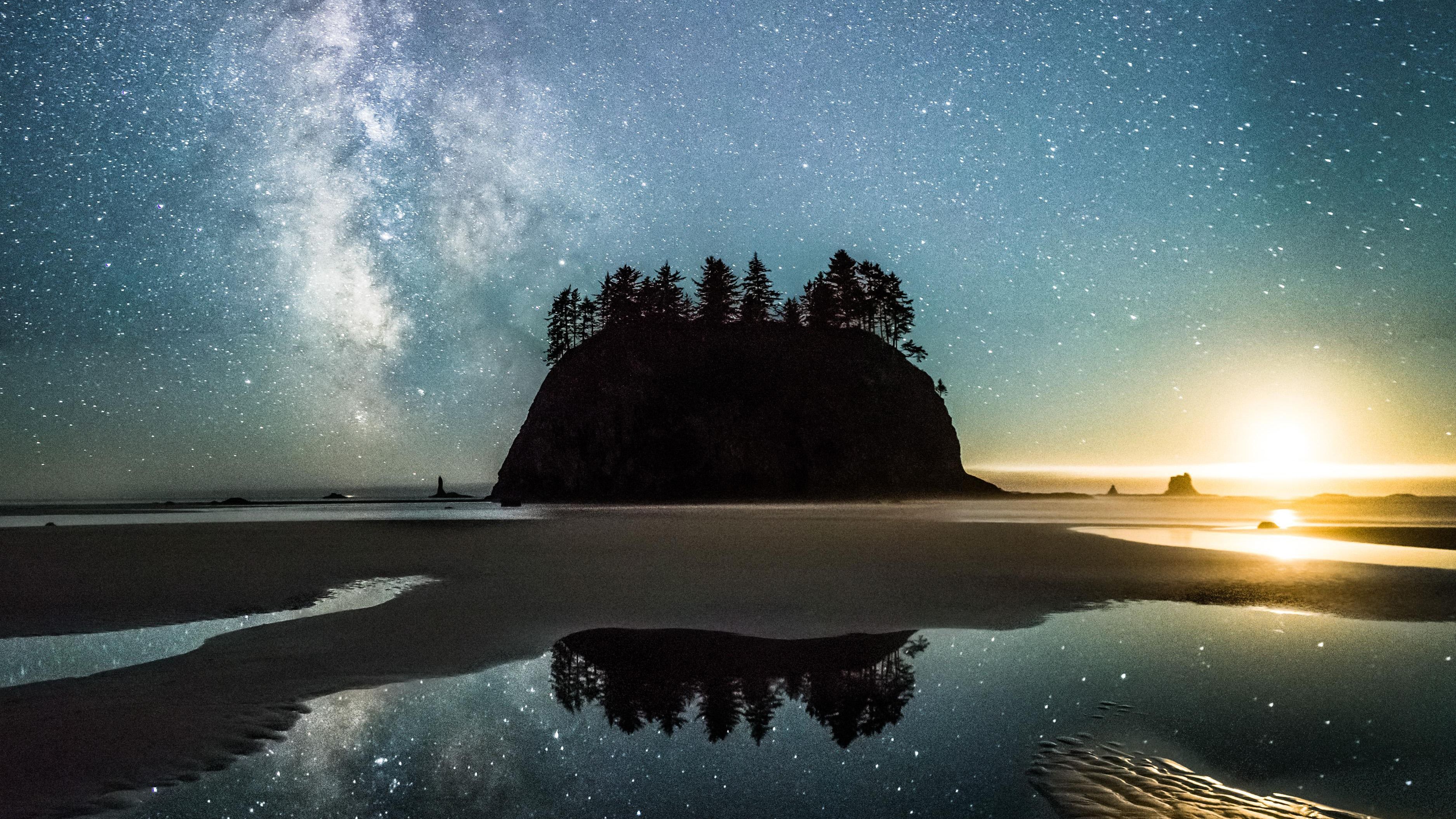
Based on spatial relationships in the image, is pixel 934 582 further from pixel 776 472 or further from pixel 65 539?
pixel 776 472

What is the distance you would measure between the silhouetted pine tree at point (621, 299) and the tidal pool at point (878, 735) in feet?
280

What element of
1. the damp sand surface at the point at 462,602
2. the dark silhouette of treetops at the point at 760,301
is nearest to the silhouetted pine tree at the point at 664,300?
the dark silhouette of treetops at the point at 760,301

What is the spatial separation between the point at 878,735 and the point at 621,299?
9076 cm

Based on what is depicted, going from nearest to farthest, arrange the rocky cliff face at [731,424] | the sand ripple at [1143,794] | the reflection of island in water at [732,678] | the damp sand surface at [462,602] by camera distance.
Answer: the sand ripple at [1143,794] < the damp sand surface at [462,602] < the reflection of island in water at [732,678] < the rocky cliff face at [731,424]

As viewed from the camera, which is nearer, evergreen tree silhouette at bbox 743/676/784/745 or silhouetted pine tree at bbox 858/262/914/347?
evergreen tree silhouette at bbox 743/676/784/745

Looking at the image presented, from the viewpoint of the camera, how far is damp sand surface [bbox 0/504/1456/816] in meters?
5.82

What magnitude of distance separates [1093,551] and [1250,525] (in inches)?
1018

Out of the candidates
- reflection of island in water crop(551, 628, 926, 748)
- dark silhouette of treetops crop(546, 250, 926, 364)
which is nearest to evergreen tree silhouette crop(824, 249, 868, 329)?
dark silhouette of treetops crop(546, 250, 926, 364)

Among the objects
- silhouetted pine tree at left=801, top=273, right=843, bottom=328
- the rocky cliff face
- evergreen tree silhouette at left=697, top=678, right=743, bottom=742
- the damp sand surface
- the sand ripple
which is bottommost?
the damp sand surface

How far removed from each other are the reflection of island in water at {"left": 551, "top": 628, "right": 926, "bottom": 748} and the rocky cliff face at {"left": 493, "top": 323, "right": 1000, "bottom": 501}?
2633 inches

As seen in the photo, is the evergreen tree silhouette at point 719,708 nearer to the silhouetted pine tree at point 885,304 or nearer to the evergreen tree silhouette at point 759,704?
the evergreen tree silhouette at point 759,704

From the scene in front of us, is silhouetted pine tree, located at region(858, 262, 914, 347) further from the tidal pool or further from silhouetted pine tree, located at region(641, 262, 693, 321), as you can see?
the tidal pool

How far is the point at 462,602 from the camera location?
12.5m

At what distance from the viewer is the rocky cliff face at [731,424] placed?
77250mm
